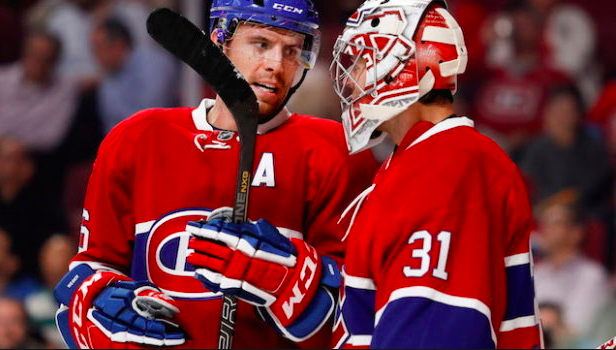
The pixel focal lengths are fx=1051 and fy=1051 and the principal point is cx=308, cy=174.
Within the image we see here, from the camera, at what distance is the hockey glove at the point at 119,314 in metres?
2.33

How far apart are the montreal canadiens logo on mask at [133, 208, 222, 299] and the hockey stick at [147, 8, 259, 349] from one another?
12cm

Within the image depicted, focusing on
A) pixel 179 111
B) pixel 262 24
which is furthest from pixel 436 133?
pixel 179 111

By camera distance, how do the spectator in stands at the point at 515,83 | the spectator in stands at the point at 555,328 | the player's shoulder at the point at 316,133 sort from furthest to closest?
1. the spectator in stands at the point at 515,83
2. the spectator in stands at the point at 555,328
3. the player's shoulder at the point at 316,133

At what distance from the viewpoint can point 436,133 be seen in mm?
2135

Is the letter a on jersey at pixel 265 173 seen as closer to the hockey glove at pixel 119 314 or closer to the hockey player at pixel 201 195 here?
the hockey player at pixel 201 195

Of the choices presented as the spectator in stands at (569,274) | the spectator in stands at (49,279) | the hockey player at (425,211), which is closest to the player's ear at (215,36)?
the hockey player at (425,211)

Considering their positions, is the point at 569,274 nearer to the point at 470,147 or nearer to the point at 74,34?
the point at 74,34

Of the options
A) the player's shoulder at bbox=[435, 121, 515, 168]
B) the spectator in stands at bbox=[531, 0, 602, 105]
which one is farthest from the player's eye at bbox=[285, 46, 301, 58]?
the spectator in stands at bbox=[531, 0, 602, 105]

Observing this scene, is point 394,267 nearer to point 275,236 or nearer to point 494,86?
point 275,236

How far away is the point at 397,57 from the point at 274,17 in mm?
405

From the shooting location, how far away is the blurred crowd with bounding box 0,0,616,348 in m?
5.01

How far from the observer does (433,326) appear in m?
2.00

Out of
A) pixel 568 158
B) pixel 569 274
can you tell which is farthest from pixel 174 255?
pixel 568 158

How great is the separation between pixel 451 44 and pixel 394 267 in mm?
492
